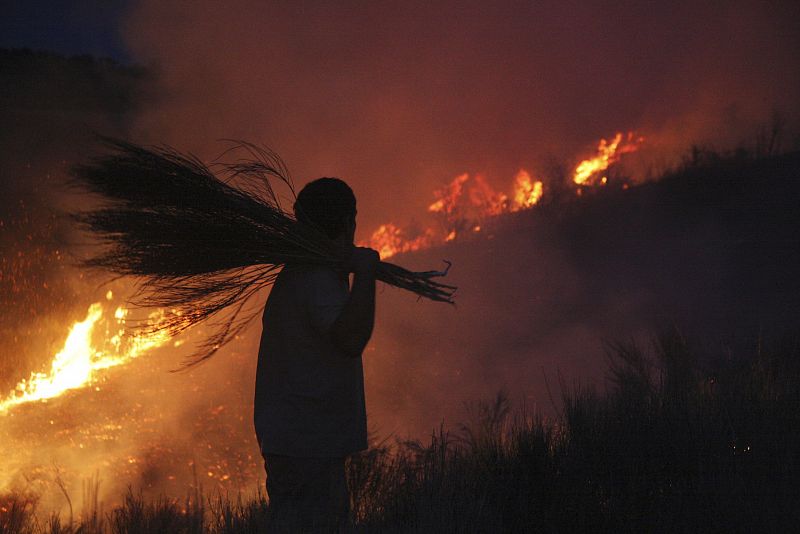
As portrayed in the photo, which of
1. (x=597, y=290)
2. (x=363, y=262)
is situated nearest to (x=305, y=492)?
(x=363, y=262)

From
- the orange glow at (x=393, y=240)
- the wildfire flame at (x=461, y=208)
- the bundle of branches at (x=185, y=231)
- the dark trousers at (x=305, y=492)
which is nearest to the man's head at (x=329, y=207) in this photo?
the bundle of branches at (x=185, y=231)

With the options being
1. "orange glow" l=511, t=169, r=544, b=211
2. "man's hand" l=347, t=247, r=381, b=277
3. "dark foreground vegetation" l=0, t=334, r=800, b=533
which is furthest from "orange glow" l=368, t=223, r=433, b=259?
"man's hand" l=347, t=247, r=381, b=277

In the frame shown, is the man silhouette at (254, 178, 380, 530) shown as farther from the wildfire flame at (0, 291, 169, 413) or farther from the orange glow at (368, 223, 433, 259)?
the orange glow at (368, 223, 433, 259)

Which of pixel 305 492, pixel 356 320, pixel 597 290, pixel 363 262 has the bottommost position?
pixel 305 492

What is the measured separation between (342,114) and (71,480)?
10.4 m

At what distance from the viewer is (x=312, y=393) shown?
2.35m

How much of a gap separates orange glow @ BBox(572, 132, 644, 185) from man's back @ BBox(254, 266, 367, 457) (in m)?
10.5

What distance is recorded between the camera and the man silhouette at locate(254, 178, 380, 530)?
2340mm

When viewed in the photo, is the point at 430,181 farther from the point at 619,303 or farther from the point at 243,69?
the point at 619,303

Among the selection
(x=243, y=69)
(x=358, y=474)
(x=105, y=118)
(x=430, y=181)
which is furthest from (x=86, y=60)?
(x=358, y=474)

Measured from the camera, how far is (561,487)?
3135 mm

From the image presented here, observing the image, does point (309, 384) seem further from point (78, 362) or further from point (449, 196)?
point (449, 196)

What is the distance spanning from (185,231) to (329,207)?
57 centimetres

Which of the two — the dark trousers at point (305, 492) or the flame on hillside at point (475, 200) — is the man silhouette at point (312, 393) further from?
the flame on hillside at point (475, 200)
